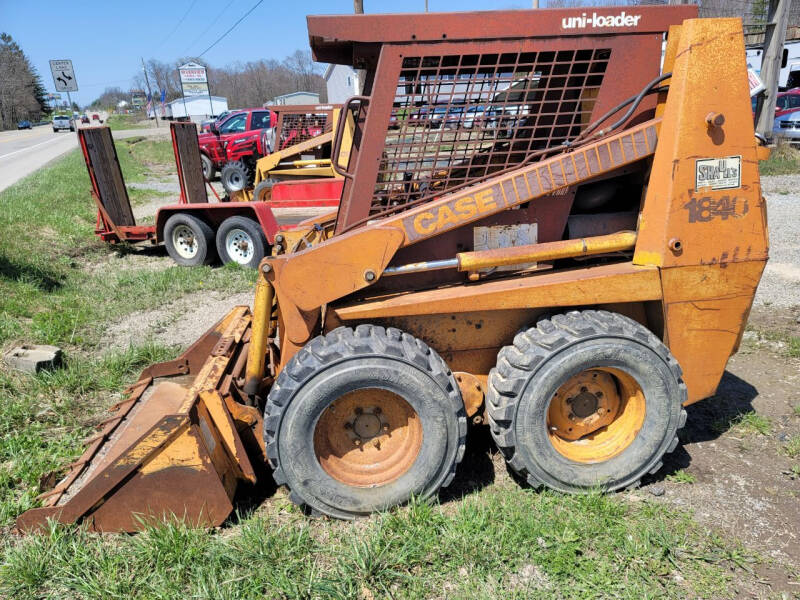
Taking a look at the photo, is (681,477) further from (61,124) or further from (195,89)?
(195,89)

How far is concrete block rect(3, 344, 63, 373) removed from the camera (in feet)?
14.4

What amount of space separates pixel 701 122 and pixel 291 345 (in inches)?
92.7

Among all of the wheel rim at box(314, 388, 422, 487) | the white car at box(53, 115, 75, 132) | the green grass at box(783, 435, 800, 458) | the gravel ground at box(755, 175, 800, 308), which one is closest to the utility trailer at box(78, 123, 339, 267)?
the wheel rim at box(314, 388, 422, 487)

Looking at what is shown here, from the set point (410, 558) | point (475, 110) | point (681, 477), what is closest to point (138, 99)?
point (475, 110)

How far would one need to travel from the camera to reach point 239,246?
7.84 metres

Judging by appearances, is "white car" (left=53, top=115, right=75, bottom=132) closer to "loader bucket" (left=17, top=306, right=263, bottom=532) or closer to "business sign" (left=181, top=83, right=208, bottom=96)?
"business sign" (left=181, top=83, right=208, bottom=96)

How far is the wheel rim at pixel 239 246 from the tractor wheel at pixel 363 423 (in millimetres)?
5342

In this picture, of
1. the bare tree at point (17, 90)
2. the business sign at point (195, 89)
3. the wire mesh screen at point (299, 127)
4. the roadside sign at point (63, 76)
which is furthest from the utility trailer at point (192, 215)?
the bare tree at point (17, 90)

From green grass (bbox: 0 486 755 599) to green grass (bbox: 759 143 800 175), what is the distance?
13.1m

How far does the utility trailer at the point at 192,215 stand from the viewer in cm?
768

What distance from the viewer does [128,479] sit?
2.63m

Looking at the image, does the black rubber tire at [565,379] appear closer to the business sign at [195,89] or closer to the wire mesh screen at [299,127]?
the wire mesh screen at [299,127]

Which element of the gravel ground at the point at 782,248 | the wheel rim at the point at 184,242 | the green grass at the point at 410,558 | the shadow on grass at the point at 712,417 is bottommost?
the gravel ground at the point at 782,248

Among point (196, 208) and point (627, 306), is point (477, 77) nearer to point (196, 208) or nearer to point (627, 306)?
point (627, 306)
